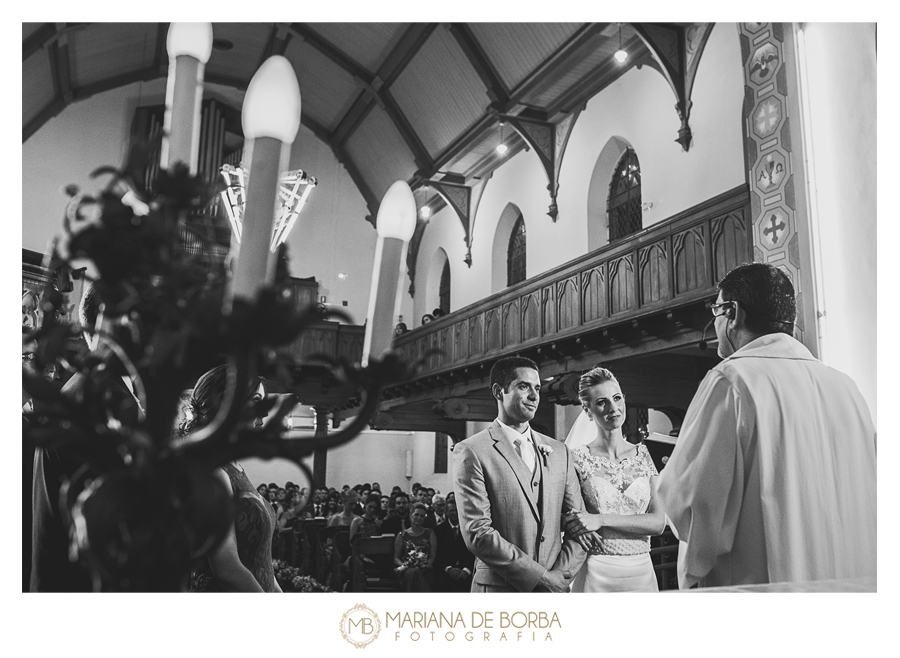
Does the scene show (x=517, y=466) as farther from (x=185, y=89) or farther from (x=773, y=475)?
(x=185, y=89)

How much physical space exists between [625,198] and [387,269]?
451 inches

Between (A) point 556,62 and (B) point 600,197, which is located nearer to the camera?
(A) point 556,62

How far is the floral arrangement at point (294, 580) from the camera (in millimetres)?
6949

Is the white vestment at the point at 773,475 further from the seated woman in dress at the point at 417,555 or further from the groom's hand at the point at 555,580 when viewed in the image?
the seated woman in dress at the point at 417,555

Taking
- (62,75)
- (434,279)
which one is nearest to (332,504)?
(434,279)

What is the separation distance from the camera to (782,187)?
12.9 feet

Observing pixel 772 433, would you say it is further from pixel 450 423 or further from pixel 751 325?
pixel 450 423

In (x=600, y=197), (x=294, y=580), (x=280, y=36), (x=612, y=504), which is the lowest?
(x=294, y=580)

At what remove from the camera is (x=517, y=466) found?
111 inches

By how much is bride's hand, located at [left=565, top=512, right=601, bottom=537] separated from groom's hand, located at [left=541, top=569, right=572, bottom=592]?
171 millimetres

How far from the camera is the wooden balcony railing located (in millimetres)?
7930

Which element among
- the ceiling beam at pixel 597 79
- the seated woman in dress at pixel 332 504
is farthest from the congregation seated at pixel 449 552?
the ceiling beam at pixel 597 79

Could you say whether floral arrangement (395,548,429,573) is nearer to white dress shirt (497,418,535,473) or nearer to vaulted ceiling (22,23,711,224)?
white dress shirt (497,418,535,473)

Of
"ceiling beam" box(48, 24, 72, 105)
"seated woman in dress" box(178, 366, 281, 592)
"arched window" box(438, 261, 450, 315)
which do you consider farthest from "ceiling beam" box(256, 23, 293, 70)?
"arched window" box(438, 261, 450, 315)
